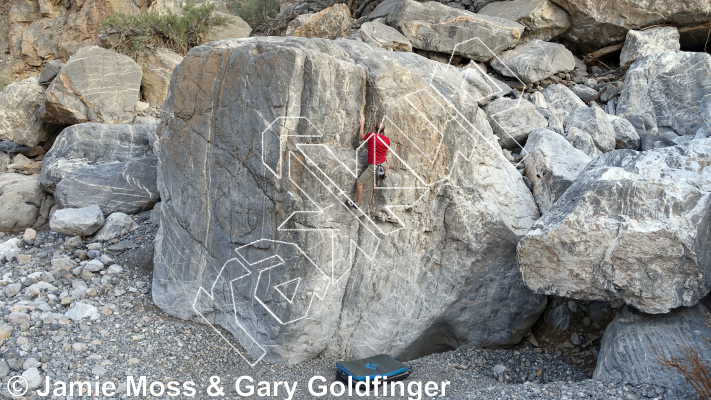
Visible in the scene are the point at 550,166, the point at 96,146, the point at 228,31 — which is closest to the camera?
the point at 550,166

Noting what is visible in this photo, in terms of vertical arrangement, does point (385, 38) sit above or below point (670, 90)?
above

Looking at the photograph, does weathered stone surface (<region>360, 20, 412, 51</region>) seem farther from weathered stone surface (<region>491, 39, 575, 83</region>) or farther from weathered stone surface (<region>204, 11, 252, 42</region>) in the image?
weathered stone surface (<region>204, 11, 252, 42</region>)

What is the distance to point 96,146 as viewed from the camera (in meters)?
8.98

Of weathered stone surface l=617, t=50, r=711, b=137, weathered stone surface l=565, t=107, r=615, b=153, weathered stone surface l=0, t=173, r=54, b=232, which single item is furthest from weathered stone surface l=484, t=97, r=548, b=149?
weathered stone surface l=0, t=173, r=54, b=232

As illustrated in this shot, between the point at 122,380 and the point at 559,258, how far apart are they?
4397mm

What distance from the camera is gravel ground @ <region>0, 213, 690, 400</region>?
4984 millimetres

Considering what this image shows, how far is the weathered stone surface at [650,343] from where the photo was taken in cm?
484

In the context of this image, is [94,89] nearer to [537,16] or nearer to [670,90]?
[537,16]

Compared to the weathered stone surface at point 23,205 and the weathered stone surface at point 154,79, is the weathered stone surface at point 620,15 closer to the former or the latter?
the weathered stone surface at point 154,79

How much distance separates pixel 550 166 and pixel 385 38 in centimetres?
434

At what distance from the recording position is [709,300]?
522cm

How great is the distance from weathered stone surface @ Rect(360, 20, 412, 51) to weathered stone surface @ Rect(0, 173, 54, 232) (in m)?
6.03

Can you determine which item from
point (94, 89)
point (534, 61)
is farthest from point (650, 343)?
point (94, 89)

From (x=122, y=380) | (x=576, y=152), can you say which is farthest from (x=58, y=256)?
(x=576, y=152)
